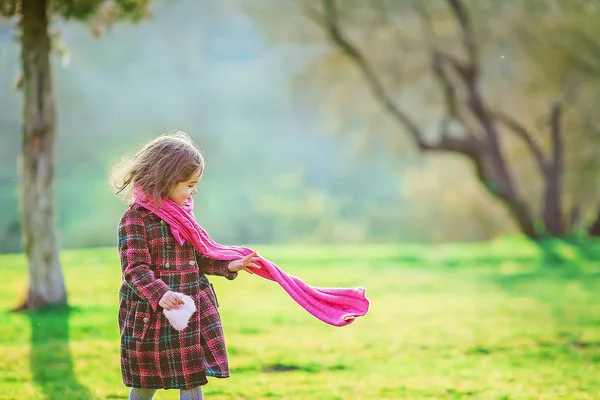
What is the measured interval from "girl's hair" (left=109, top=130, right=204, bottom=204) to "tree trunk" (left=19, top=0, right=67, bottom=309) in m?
4.12

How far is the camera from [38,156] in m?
7.07

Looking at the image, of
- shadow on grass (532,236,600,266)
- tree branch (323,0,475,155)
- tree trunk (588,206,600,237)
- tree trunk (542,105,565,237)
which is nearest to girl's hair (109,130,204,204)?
shadow on grass (532,236,600,266)

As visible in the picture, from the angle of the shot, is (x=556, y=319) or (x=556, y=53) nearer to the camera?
(x=556, y=319)

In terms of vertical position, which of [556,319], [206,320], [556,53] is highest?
[556,53]

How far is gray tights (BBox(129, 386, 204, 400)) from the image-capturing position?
305cm

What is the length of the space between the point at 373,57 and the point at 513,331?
8.39 metres

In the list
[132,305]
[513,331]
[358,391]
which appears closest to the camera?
[132,305]

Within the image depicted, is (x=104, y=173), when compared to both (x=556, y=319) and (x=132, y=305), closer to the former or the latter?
(x=556, y=319)

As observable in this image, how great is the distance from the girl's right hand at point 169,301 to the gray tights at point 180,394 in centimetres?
35

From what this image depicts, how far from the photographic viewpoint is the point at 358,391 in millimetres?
4680

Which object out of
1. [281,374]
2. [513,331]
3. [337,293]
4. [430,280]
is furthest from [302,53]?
[337,293]

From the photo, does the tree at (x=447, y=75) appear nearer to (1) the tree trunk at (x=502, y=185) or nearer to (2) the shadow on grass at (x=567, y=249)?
(1) the tree trunk at (x=502, y=185)

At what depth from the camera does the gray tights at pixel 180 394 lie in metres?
3.05

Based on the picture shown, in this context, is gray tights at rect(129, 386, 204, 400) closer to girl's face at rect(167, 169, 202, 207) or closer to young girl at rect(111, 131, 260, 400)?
young girl at rect(111, 131, 260, 400)
